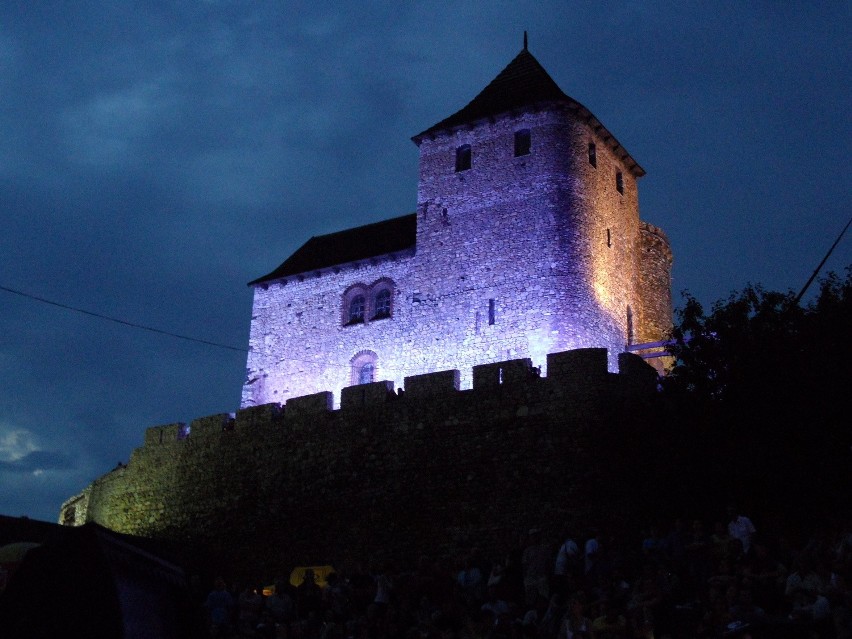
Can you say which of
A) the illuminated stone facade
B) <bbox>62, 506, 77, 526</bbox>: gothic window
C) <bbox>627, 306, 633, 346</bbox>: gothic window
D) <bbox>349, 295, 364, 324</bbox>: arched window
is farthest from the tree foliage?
<bbox>62, 506, 77, 526</bbox>: gothic window

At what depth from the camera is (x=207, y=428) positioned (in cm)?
2408

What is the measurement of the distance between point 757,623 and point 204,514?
16.0 meters

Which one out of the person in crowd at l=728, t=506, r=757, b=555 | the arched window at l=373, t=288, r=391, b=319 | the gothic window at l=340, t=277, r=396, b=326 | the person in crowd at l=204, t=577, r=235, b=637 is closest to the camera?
the person in crowd at l=728, t=506, r=757, b=555

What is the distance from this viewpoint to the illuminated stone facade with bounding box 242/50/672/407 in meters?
25.6

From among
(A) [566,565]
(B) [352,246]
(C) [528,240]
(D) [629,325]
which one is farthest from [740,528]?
(B) [352,246]

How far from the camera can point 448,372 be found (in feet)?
67.2

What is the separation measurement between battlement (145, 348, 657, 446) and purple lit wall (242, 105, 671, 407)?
4697mm

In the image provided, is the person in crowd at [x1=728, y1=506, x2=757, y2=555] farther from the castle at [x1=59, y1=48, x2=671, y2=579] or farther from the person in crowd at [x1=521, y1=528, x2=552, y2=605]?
the castle at [x1=59, y1=48, x2=671, y2=579]

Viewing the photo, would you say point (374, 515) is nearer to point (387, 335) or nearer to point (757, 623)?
point (387, 335)

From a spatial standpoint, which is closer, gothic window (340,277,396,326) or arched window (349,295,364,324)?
gothic window (340,277,396,326)

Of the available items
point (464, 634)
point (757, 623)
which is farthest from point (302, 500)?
point (757, 623)

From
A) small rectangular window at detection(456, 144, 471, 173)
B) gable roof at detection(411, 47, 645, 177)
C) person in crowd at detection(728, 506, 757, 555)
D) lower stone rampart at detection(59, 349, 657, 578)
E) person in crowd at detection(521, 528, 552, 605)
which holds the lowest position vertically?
person in crowd at detection(521, 528, 552, 605)

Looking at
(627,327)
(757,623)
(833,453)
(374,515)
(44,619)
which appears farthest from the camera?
(627,327)

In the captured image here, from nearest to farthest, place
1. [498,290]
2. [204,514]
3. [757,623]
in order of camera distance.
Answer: [757,623] → [204,514] → [498,290]
